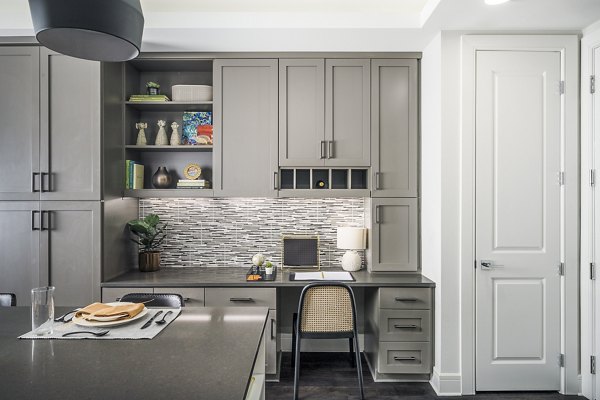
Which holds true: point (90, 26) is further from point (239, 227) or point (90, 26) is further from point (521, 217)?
point (521, 217)

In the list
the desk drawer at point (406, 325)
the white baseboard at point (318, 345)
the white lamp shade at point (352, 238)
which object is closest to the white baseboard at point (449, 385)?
the desk drawer at point (406, 325)

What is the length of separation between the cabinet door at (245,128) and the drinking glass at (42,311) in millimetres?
1645

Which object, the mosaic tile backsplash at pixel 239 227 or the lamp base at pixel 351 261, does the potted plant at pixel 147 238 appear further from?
the lamp base at pixel 351 261

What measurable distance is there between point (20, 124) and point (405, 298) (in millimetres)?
3096

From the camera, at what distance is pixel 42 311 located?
4.77 feet

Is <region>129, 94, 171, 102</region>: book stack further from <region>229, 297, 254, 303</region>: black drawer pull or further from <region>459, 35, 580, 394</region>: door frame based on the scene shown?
<region>459, 35, 580, 394</region>: door frame

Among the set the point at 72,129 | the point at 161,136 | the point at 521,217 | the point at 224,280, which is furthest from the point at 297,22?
the point at 521,217

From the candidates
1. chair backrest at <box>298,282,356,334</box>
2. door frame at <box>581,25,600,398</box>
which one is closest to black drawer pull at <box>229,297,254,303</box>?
chair backrest at <box>298,282,356,334</box>

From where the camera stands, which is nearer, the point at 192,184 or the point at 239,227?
the point at 192,184

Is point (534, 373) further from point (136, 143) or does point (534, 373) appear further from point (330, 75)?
point (136, 143)

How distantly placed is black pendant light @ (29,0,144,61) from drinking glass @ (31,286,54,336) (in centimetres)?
90

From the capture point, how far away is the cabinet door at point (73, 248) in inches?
107

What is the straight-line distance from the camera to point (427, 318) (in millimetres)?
2717

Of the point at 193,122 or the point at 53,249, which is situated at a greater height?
the point at 193,122
